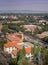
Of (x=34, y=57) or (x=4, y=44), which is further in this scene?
(x=4, y=44)

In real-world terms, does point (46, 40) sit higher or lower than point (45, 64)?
lower

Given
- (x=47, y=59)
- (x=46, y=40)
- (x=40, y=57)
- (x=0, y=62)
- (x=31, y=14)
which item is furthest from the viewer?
(x=31, y=14)

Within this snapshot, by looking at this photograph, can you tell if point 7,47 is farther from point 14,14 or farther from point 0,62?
point 14,14

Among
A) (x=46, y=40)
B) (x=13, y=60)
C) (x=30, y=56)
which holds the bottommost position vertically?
(x=46, y=40)

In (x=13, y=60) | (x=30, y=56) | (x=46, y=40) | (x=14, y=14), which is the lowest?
(x=14, y=14)

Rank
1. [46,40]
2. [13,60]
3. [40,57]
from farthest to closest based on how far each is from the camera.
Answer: [46,40]
[40,57]
[13,60]

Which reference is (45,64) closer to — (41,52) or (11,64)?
(41,52)

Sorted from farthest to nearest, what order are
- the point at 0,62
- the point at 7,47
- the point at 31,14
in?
the point at 31,14, the point at 7,47, the point at 0,62

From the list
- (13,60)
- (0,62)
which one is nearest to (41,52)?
(13,60)

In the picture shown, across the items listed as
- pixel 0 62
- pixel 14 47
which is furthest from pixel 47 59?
pixel 14 47
